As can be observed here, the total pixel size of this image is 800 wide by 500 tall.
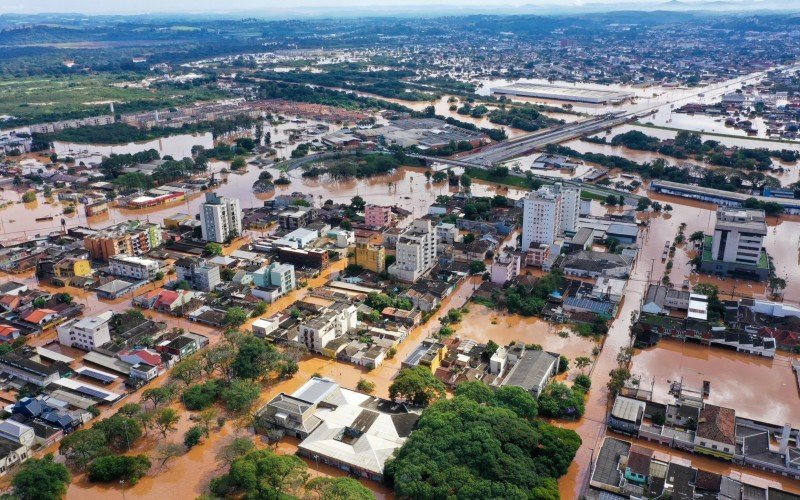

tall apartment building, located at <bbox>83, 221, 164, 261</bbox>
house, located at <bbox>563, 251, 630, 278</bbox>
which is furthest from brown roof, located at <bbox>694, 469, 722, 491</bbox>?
tall apartment building, located at <bbox>83, 221, 164, 261</bbox>

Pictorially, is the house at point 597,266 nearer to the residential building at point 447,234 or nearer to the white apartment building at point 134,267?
the residential building at point 447,234

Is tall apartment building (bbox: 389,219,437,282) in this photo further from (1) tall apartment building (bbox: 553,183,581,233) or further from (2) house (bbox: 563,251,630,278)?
(1) tall apartment building (bbox: 553,183,581,233)

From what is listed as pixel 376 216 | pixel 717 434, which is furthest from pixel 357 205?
pixel 717 434

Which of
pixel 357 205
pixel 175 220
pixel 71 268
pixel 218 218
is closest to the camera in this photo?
pixel 71 268

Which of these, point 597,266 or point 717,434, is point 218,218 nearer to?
point 597,266

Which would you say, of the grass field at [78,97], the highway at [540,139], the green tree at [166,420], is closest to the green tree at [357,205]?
the highway at [540,139]

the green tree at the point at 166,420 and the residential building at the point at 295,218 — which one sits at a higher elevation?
the residential building at the point at 295,218

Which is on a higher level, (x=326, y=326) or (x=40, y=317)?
(x=326, y=326)
